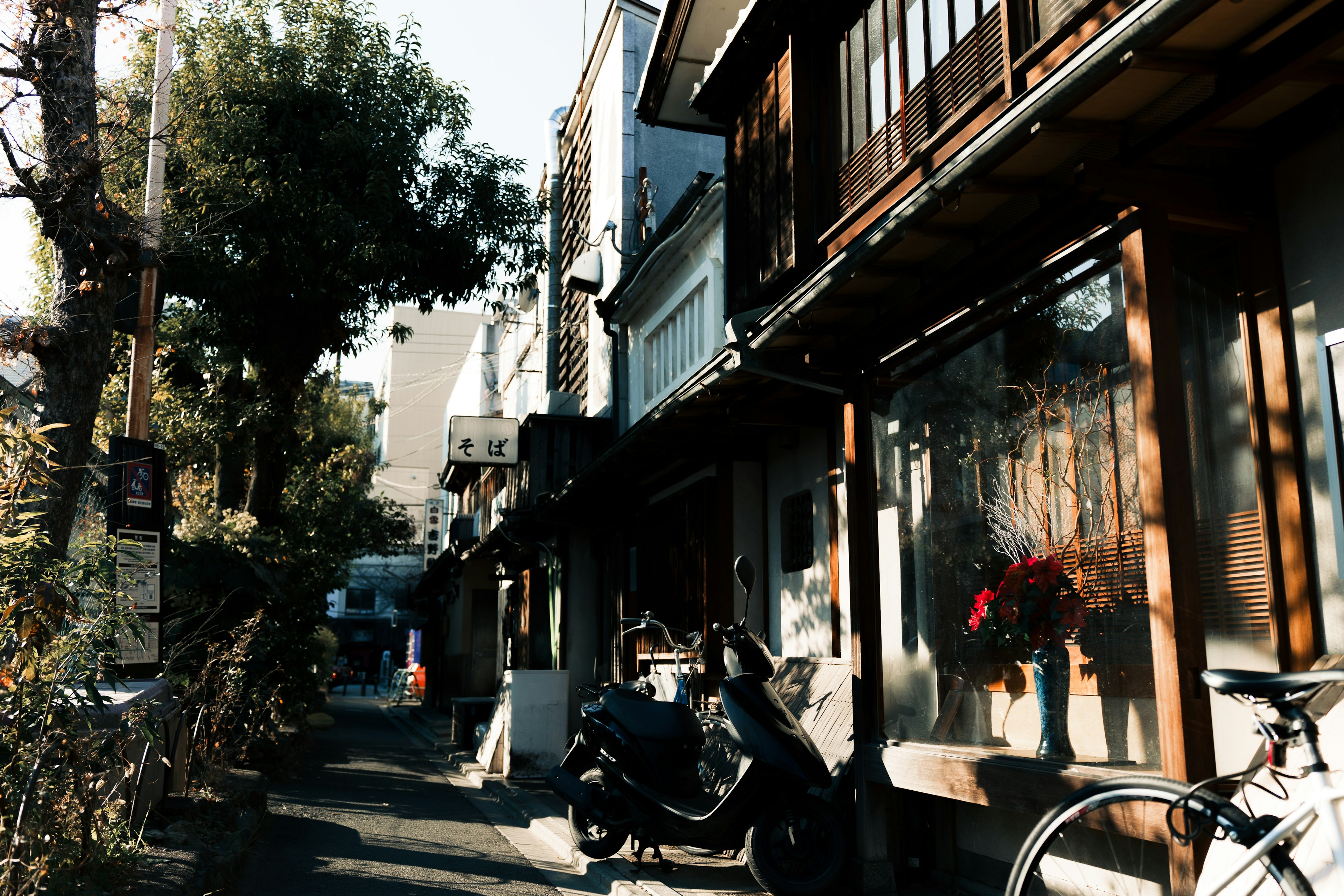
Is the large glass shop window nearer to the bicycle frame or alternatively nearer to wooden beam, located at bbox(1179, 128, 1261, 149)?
wooden beam, located at bbox(1179, 128, 1261, 149)

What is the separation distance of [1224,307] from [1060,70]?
150cm

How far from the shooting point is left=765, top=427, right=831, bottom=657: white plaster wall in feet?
28.5

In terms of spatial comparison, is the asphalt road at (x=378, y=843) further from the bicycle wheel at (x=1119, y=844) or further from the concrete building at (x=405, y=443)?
the concrete building at (x=405, y=443)

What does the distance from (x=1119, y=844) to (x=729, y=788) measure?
315 cm

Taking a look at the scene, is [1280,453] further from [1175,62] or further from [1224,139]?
[1175,62]

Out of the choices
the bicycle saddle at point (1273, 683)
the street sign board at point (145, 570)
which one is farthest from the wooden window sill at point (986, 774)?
the street sign board at point (145, 570)

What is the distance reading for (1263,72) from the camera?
420cm

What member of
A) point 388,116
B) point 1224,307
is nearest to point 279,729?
point 388,116

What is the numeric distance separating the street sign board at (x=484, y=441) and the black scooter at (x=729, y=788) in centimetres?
952

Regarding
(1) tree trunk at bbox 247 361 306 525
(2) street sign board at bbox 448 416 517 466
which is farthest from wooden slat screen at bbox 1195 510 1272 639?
(1) tree trunk at bbox 247 361 306 525

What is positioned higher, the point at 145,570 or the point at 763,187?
the point at 763,187

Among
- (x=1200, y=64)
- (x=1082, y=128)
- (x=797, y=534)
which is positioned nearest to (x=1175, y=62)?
(x=1200, y=64)

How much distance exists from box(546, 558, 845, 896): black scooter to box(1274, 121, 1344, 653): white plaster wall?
3124mm

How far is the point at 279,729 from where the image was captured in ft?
46.5
